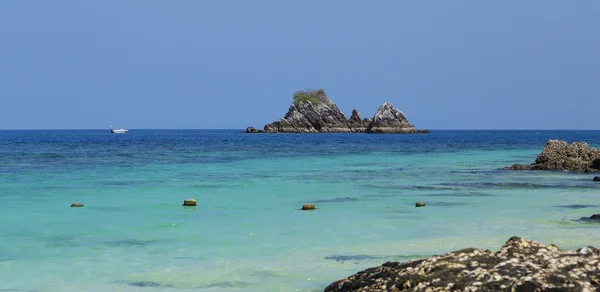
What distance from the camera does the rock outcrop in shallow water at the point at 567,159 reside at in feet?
147

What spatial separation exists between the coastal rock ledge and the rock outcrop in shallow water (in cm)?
3721

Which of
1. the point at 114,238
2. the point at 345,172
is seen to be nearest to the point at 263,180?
the point at 345,172

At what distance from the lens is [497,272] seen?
29.6 ft

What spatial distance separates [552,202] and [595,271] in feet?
61.7

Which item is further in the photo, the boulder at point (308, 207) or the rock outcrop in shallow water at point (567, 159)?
the rock outcrop in shallow water at point (567, 159)

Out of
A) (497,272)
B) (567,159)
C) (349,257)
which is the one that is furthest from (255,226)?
(567,159)

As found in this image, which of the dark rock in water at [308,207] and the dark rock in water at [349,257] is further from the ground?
the dark rock in water at [308,207]

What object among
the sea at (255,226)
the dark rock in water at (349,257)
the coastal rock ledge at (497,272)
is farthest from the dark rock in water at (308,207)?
the coastal rock ledge at (497,272)

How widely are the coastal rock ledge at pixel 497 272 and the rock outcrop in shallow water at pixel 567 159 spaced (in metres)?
37.2

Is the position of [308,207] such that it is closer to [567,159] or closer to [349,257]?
[349,257]

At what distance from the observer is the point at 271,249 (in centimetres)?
1666

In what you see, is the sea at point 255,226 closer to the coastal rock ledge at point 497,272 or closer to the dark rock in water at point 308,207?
the dark rock in water at point 308,207

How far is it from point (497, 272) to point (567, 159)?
3980 centimetres

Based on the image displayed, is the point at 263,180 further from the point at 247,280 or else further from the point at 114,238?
the point at 247,280
